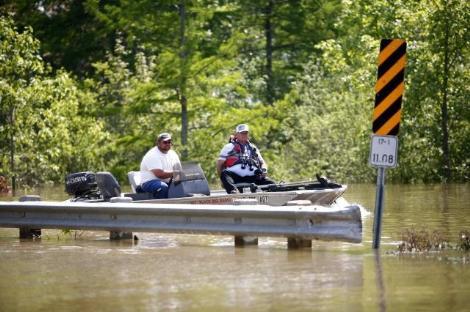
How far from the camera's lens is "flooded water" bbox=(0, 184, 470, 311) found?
1195 centimetres

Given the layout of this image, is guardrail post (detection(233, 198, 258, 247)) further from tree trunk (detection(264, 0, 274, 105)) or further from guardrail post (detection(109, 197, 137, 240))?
tree trunk (detection(264, 0, 274, 105))

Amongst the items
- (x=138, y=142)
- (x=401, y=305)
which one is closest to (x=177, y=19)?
(x=138, y=142)

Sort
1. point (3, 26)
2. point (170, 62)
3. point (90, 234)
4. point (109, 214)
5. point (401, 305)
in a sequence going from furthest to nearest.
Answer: point (170, 62), point (3, 26), point (90, 234), point (109, 214), point (401, 305)

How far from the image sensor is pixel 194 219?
17.5 metres

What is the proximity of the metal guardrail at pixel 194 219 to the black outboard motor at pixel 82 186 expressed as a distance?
187 centimetres

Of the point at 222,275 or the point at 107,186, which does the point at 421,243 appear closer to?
the point at 222,275

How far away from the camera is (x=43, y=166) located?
1650 inches

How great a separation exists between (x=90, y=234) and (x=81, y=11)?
42.6 meters

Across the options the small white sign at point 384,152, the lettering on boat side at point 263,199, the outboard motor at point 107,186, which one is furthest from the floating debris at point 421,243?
the outboard motor at point 107,186

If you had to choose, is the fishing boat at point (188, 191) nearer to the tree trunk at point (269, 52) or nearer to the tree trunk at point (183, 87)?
the tree trunk at point (183, 87)

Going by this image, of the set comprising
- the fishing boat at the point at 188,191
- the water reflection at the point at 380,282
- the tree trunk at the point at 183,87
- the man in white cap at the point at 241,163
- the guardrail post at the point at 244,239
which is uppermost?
the tree trunk at the point at 183,87

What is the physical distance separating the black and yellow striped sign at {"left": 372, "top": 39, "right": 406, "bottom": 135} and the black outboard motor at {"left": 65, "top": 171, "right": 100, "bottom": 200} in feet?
23.3

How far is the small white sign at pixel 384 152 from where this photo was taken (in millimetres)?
15891

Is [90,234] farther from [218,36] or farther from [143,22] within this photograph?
[218,36]
